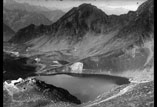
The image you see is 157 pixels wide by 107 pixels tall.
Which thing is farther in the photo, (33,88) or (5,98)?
(33,88)

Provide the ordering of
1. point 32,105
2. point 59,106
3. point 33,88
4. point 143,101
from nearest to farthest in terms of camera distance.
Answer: point 143,101 → point 59,106 → point 32,105 → point 33,88

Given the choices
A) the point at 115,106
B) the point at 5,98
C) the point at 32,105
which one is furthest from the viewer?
the point at 5,98

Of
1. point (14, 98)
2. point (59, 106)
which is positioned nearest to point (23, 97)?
point (14, 98)

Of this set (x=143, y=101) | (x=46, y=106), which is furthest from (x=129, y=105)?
(x=46, y=106)

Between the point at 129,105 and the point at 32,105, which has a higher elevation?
the point at 129,105

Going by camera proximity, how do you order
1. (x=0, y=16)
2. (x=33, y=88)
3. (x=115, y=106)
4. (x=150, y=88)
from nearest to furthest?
1. (x=0, y=16)
2. (x=115, y=106)
3. (x=150, y=88)
4. (x=33, y=88)

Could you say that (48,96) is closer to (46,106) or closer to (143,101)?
(46,106)

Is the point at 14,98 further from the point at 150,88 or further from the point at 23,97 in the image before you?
the point at 150,88

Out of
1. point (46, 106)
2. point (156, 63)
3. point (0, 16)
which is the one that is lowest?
point (46, 106)

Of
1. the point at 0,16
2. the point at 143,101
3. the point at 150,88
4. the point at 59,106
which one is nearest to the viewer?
the point at 0,16
